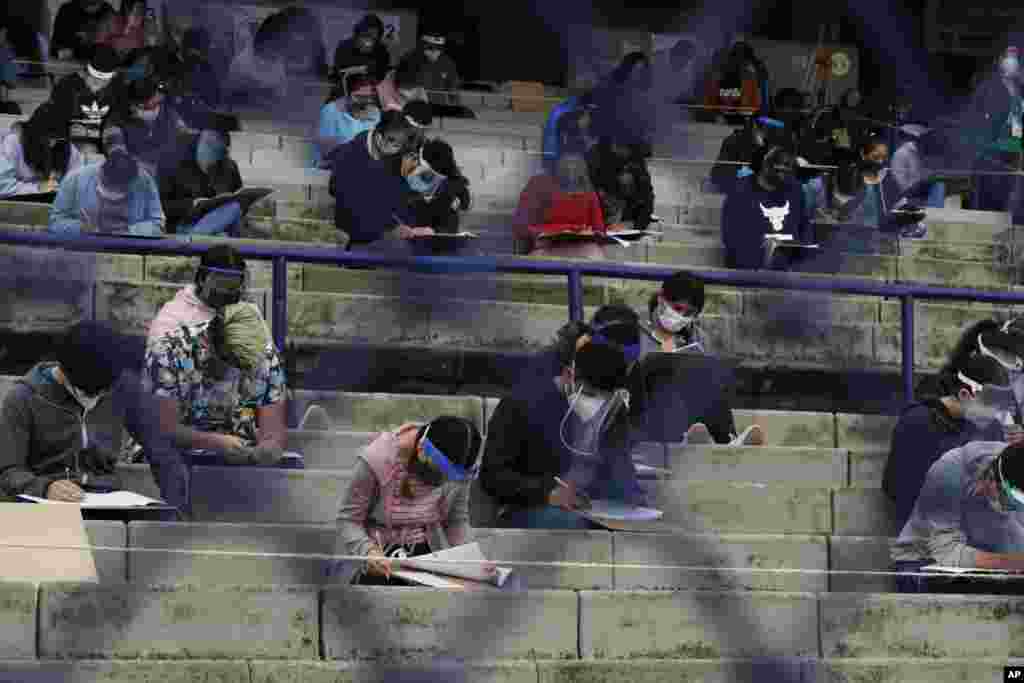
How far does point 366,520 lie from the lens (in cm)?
272

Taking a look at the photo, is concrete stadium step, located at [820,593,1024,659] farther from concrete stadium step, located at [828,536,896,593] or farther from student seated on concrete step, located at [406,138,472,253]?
student seated on concrete step, located at [406,138,472,253]

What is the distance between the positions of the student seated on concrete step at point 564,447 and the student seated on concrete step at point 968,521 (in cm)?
31

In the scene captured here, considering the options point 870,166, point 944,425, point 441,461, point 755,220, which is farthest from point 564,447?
point 870,166

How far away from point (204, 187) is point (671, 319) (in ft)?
2.25

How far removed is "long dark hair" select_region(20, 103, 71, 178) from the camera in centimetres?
Answer: 382

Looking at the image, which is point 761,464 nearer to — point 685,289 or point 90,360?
point 685,289

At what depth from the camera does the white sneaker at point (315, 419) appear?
120 inches

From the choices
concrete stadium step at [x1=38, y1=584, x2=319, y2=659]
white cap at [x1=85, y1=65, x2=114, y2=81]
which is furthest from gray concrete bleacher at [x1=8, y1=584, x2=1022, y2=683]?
white cap at [x1=85, y1=65, x2=114, y2=81]

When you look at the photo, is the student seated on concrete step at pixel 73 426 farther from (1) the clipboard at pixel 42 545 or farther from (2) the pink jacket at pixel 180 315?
(1) the clipboard at pixel 42 545

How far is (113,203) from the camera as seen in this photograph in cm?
344

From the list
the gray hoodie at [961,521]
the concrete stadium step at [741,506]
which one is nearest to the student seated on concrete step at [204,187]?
the concrete stadium step at [741,506]

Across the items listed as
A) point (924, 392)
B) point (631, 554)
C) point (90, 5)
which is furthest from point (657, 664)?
point (90, 5)

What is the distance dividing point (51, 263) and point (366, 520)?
0.67 m

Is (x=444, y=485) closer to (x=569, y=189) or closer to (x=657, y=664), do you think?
(x=657, y=664)
